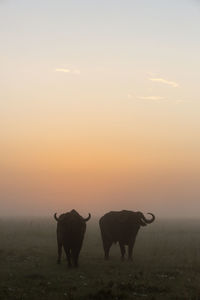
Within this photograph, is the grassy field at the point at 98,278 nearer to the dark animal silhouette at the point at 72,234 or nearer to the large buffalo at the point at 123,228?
the dark animal silhouette at the point at 72,234

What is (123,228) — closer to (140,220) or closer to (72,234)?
(140,220)

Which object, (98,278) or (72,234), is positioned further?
(72,234)

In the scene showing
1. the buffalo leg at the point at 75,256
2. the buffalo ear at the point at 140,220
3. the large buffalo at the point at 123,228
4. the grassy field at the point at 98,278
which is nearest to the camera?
the grassy field at the point at 98,278

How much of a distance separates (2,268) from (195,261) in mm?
8820

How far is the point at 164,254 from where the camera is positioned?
998 inches

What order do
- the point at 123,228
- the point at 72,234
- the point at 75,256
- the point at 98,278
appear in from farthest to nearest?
the point at 123,228 < the point at 72,234 < the point at 75,256 < the point at 98,278

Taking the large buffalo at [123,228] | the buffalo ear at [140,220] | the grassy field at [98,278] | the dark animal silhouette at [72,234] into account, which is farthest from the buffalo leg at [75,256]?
the buffalo ear at [140,220]

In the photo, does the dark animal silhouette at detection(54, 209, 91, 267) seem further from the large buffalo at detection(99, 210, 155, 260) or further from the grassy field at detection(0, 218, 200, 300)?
the large buffalo at detection(99, 210, 155, 260)

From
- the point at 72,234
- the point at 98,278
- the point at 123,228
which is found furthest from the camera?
the point at 123,228

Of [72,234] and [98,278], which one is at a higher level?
[72,234]

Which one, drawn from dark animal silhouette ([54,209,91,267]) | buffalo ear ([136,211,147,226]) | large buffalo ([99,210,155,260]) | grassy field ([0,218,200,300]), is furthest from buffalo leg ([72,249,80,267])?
buffalo ear ([136,211,147,226])

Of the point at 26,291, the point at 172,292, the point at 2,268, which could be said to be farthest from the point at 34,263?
the point at 172,292

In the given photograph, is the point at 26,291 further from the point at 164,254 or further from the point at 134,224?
the point at 164,254

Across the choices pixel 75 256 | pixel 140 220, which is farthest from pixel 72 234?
pixel 140 220
